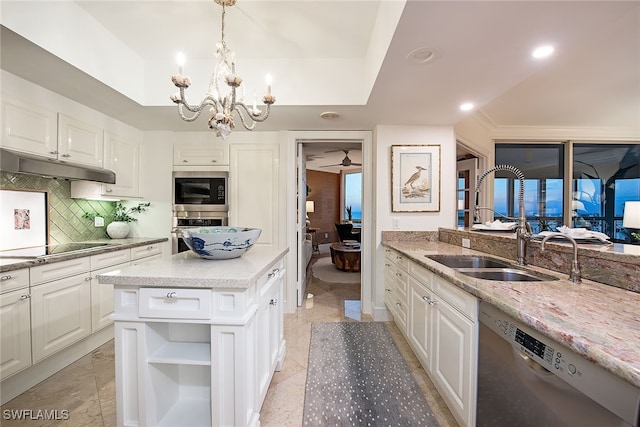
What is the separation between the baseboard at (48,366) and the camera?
1.67 meters

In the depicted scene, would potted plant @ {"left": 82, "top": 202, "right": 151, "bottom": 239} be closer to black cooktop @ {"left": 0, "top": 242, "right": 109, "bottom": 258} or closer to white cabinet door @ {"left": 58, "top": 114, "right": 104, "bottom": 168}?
black cooktop @ {"left": 0, "top": 242, "right": 109, "bottom": 258}

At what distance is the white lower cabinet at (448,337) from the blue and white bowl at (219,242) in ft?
3.88

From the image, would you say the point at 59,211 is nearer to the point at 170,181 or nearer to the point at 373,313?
the point at 170,181

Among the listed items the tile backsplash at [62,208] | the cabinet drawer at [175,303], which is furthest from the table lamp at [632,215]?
the tile backsplash at [62,208]

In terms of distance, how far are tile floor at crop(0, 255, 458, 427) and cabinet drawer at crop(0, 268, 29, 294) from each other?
74 centimetres

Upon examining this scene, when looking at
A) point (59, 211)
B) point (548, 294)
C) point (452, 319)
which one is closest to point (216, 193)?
point (59, 211)

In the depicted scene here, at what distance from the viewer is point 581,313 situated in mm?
877

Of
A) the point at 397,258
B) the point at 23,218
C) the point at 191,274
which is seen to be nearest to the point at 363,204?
the point at 397,258

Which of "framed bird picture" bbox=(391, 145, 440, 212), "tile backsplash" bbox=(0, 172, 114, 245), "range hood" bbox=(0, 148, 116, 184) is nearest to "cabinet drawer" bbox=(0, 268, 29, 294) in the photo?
"range hood" bbox=(0, 148, 116, 184)

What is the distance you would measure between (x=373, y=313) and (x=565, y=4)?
2.82 metres

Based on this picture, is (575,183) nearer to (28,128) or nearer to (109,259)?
(109,259)

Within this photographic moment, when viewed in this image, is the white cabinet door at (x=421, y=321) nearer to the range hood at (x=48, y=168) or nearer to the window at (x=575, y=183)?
the range hood at (x=48, y=168)

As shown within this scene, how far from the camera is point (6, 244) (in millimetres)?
2074

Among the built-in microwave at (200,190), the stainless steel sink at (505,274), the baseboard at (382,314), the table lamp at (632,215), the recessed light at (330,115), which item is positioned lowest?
the baseboard at (382,314)
